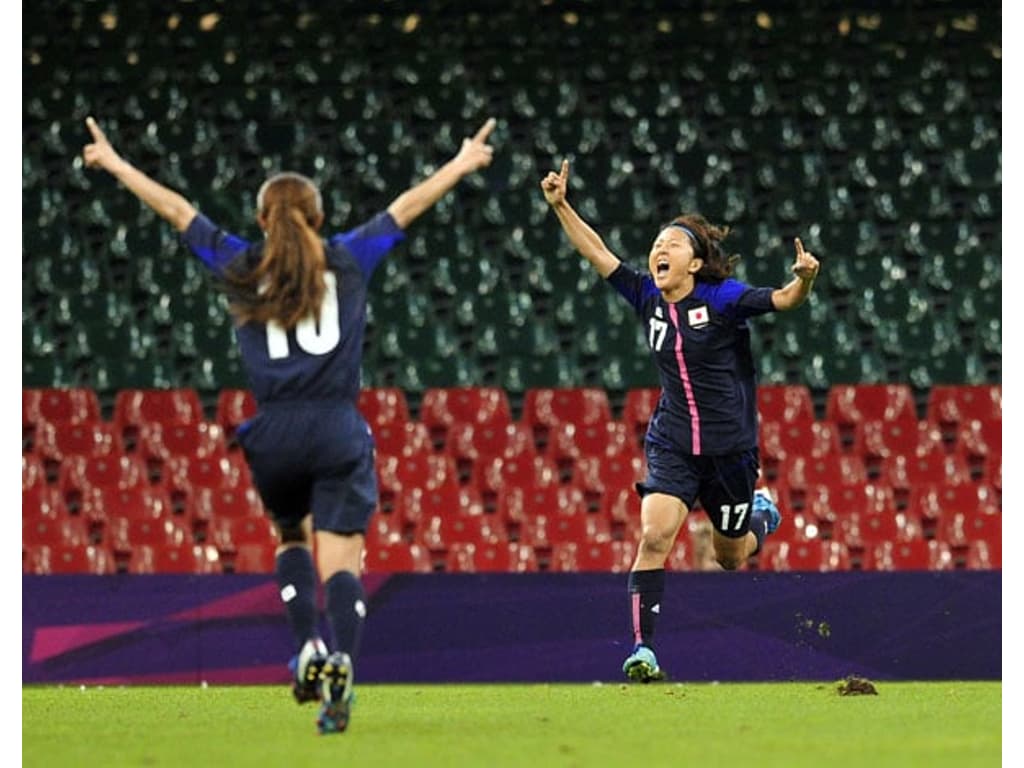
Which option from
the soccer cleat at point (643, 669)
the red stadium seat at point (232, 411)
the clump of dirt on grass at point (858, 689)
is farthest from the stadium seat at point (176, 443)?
the soccer cleat at point (643, 669)

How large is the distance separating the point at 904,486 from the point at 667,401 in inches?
244

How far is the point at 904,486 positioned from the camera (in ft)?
44.9

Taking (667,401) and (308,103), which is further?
(308,103)

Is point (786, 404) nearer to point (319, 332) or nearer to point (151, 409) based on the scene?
point (151, 409)

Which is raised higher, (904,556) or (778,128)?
(778,128)

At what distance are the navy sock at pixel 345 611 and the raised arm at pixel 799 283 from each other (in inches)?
82.4

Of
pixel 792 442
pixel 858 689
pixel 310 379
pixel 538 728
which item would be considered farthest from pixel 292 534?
pixel 792 442

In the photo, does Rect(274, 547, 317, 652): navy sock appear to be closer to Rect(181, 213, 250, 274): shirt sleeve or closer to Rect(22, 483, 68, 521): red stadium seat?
Rect(181, 213, 250, 274): shirt sleeve

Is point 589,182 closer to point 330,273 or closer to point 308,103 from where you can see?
point 308,103

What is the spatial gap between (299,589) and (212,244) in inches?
46.3

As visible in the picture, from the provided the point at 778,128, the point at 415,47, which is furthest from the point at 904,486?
the point at 415,47

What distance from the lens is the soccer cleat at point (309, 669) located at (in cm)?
586

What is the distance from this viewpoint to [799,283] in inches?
281

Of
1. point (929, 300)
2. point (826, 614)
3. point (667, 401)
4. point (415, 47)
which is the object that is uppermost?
point (415, 47)
